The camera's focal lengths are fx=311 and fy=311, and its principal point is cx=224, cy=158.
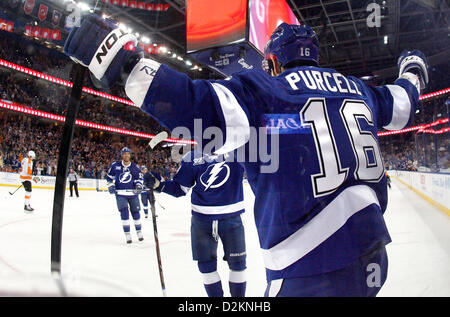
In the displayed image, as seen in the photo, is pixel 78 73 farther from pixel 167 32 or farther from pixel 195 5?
pixel 167 32

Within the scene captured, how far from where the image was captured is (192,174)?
7.89 feet

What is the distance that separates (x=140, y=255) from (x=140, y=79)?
3.17 metres

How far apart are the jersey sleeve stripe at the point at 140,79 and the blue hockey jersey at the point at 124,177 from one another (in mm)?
4134

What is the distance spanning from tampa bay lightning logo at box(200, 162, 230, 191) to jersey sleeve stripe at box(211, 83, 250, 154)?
162 cm

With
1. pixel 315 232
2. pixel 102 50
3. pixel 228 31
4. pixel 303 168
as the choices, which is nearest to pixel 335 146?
pixel 303 168

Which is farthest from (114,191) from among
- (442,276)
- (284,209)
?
(284,209)

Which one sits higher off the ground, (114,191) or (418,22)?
(418,22)

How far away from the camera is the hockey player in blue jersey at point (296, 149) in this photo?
615 mm

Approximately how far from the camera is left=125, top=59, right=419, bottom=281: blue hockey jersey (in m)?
0.69

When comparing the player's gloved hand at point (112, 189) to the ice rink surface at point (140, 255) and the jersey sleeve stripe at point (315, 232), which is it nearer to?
the ice rink surface at point (140, 255)

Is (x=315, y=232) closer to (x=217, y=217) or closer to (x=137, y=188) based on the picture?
(x=217, y=217)

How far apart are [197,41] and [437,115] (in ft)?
13.3

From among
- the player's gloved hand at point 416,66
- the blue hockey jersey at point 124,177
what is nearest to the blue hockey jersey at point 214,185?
the player's gloved hand at point 416,66

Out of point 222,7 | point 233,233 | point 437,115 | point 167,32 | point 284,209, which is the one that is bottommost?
point 233,233
